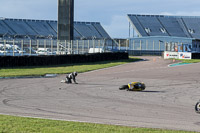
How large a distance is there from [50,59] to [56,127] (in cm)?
2911

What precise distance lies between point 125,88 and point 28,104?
24.2 ft

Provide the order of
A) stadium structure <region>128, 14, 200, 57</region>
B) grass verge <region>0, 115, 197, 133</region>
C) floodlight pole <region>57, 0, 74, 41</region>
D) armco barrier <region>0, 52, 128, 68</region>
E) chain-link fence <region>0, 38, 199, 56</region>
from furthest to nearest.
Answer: stadium structure <region>128, 14, 200, 57</region>, floodlight pole <region>57, 0, 74, 41</region>, chain-link fence <region>0, 38, 199, 56</region>, armco barrier <region>0, 52, 128, 68</region>, grass verge <region>0, 115, 197, 133</region>

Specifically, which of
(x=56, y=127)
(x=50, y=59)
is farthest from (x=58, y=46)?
(x=56, y=127)

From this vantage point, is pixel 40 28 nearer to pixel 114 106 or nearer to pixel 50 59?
pixel 50 59

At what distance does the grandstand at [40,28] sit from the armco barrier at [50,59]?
46677 mm

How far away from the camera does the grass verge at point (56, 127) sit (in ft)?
30.0

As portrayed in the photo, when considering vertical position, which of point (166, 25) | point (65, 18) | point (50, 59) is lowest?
point (50, 59)

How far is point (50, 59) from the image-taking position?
38.4 m

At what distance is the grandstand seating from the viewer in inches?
3765

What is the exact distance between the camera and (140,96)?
1845 centimetres

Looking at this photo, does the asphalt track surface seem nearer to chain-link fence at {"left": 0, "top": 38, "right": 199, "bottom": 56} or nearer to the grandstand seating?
chain-link fence at {"left": 0, "top": 38, "right": 199, "bottom": 56}

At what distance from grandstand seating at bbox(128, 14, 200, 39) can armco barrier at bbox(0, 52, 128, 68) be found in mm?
47275

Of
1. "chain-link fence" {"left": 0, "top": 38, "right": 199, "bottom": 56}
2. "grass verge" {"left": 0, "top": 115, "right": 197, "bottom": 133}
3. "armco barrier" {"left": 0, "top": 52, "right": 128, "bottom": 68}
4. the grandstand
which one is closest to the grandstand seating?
the grandstand

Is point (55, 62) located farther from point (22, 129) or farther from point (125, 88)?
point (22, 129)
